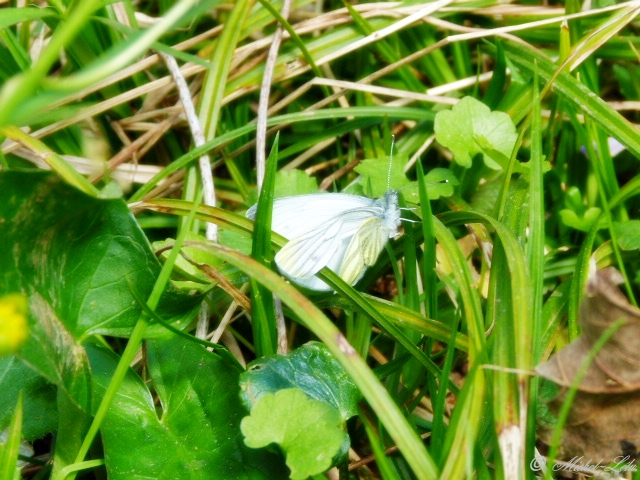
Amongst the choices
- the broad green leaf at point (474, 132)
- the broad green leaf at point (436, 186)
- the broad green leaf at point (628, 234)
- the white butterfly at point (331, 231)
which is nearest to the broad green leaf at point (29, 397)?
the white butterfly at point (331, 231)

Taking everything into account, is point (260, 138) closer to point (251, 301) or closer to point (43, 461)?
point (251, 301)

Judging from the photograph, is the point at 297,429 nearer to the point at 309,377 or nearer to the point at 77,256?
the point at 309,377

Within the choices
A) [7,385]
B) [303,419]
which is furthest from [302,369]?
[7,385]

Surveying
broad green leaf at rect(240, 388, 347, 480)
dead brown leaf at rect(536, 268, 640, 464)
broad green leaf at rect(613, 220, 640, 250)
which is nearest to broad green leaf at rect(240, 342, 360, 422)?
broad green leaf at rect(240, 388, 347, 480)

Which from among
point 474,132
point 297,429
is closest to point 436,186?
point 474,132

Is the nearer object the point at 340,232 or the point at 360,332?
the point at 360,332

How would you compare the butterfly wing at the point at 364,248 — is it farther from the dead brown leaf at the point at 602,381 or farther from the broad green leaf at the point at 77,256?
the dead brown leaf at the point at 602,381
